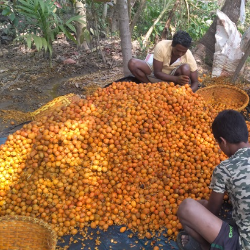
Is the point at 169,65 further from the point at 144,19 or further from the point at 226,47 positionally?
the point at 144,19

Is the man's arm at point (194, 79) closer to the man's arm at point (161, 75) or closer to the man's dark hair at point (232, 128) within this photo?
the man's arm at point (161, 75)

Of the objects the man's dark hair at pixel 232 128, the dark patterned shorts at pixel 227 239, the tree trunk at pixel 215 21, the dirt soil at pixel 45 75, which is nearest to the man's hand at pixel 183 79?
the dirt soil at pixel 45 75

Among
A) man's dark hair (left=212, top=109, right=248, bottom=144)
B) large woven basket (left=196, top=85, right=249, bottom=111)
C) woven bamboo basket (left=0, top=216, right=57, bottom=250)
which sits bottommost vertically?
woven bamboo basket (left=0, top=216, right=57, bottom=250)

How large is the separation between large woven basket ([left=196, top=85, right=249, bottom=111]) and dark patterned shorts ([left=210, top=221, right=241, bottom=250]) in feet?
8.19

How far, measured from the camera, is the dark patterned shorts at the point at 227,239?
1.59 m

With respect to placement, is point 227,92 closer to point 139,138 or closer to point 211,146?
point 211,146

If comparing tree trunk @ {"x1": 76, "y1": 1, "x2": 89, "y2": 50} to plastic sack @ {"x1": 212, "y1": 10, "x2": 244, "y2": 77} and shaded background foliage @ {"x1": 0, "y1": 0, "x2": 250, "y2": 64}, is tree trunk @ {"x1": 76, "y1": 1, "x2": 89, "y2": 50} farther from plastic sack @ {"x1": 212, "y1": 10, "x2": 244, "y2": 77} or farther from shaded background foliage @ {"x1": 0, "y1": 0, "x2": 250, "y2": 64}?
plastic sack @ {"x1": 212, "y1": 10, "x2": 244, "y2": 77}

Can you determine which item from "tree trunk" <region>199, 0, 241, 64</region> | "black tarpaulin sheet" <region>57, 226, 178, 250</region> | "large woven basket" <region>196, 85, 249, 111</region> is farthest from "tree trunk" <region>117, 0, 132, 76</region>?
"black tarpaulin sheet" <region>57, 226, 178, 250</region>

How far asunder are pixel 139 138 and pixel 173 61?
1.71 meters

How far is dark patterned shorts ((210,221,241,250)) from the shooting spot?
5.21 ft

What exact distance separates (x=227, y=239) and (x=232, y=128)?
2.19 ft

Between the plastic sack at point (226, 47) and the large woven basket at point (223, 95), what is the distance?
998 millimetres

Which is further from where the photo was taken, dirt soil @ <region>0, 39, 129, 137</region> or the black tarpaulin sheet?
dirt soil @ <region>0, 39, 129, 137</region>

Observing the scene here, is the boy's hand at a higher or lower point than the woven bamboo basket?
higher
